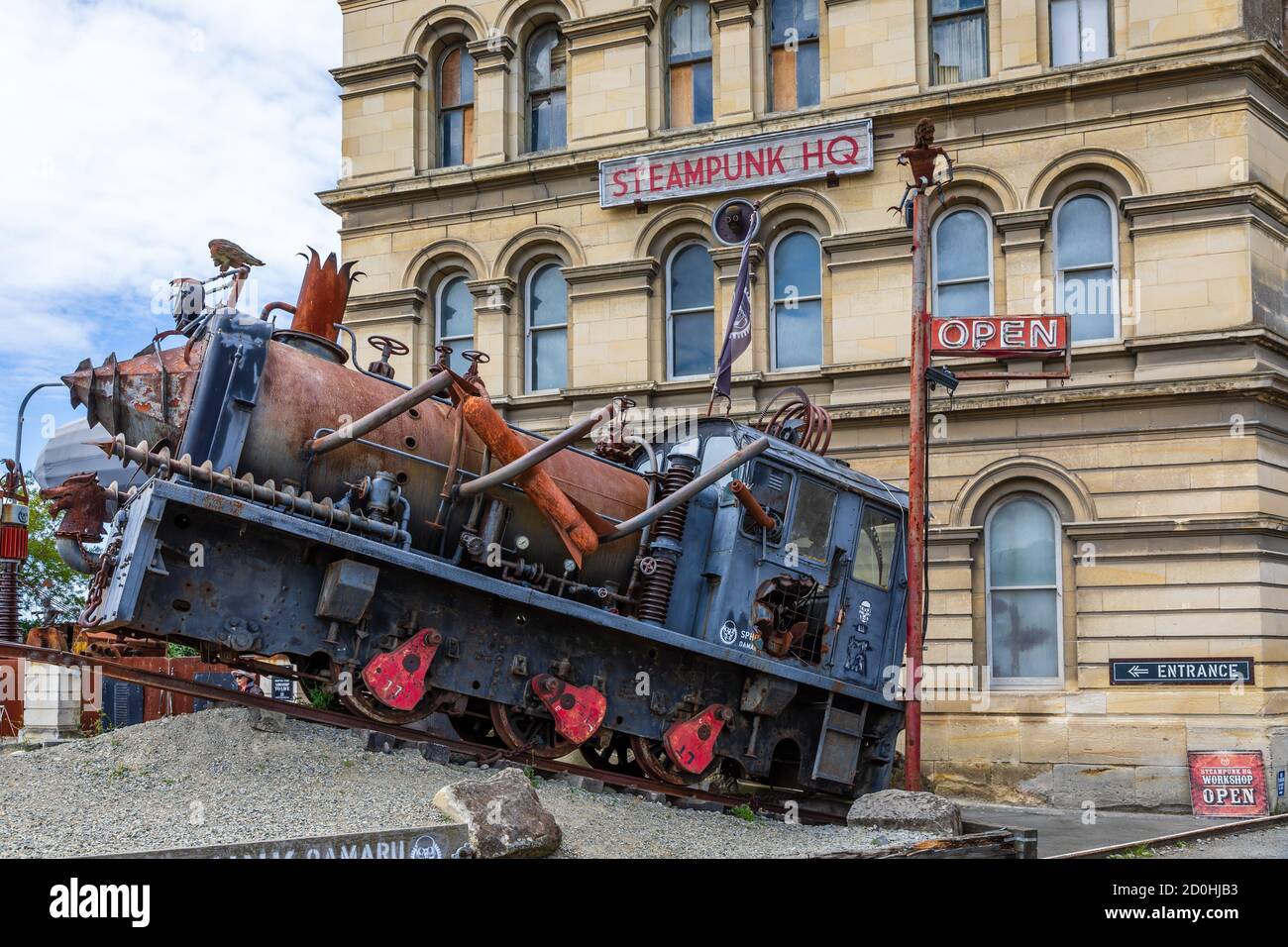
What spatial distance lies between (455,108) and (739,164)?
A: 5407 millimetres

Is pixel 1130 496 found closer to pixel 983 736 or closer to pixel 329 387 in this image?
pixel 983 736

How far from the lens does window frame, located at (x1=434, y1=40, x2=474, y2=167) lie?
69.6 feet

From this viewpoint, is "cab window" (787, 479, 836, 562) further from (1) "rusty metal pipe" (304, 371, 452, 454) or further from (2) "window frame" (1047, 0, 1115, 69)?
(2) "window frame" (1047, 0, 1115, 69)

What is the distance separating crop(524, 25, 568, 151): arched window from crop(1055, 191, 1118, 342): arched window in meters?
8.01

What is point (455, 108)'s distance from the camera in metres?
21.3

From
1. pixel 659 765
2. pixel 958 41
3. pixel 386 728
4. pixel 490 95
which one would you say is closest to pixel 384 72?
pixel 490 95

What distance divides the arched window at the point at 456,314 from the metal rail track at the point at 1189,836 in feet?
42.0

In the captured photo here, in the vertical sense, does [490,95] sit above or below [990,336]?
above

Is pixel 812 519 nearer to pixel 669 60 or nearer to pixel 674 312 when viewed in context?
pixel 674 312

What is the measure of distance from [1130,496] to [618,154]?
8.96m

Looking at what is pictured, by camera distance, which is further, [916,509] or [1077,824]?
[1077,824]

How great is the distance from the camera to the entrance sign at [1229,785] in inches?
589

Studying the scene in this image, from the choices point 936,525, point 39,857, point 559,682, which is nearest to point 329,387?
point 559,682

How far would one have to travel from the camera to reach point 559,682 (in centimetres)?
1071
